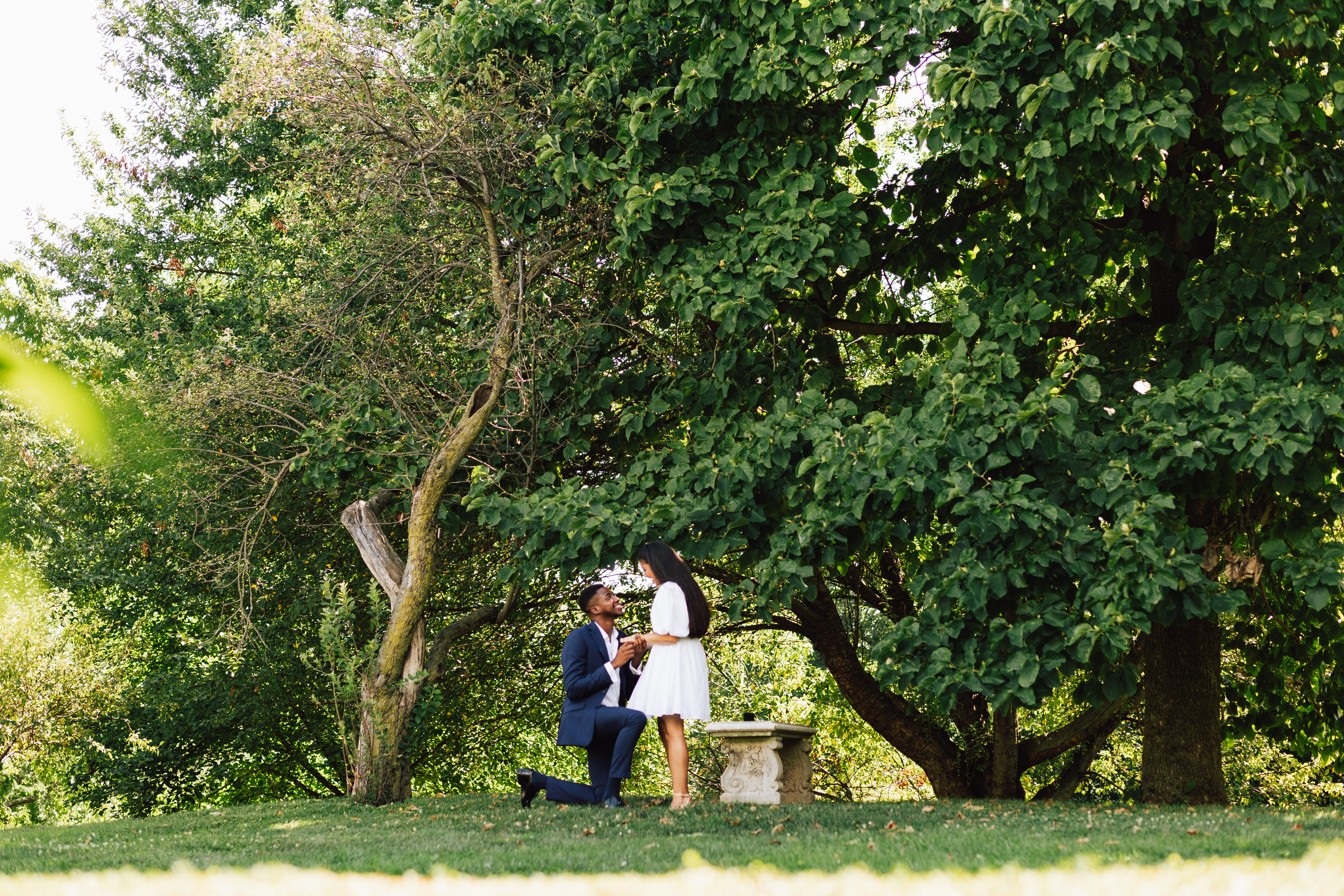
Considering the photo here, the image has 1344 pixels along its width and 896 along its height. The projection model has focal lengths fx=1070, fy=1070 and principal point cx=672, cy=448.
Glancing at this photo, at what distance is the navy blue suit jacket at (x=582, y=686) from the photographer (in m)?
8.14

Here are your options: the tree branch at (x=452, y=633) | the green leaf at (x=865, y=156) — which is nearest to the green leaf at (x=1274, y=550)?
the green leaf at (x=865, y=156)

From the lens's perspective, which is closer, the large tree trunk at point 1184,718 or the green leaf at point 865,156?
the large tree trunk at point 1184,718

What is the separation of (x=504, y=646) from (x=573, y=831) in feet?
30.4

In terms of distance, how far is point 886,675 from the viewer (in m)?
8.02

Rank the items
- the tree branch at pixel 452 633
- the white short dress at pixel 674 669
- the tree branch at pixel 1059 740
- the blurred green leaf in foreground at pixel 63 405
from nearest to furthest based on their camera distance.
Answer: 1. the white short dress at pixel 674 669
2. the tree branch at pixel 452 633
3. the tree branch at pixel 1059 740
4. the blurred green leaf in foreground at pixel 63 405

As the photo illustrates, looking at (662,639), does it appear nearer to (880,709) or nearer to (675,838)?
(675,838)

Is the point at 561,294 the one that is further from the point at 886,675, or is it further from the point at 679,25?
the point at 886,675

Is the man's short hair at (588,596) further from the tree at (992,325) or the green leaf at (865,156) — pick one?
the green leaf at (865,156)

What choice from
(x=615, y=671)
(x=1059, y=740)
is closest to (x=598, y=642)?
(x=615, y=671)

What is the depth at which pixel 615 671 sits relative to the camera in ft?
27.0

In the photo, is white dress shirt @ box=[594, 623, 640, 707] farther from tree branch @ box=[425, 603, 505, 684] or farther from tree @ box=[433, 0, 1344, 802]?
tree branch @ box=[425, 603, 505, 684]

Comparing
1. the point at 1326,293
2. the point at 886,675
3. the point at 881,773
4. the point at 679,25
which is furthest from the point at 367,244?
the point at 881,773

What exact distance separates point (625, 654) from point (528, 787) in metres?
1.44

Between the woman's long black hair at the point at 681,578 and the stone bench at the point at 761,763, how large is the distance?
142 cm
